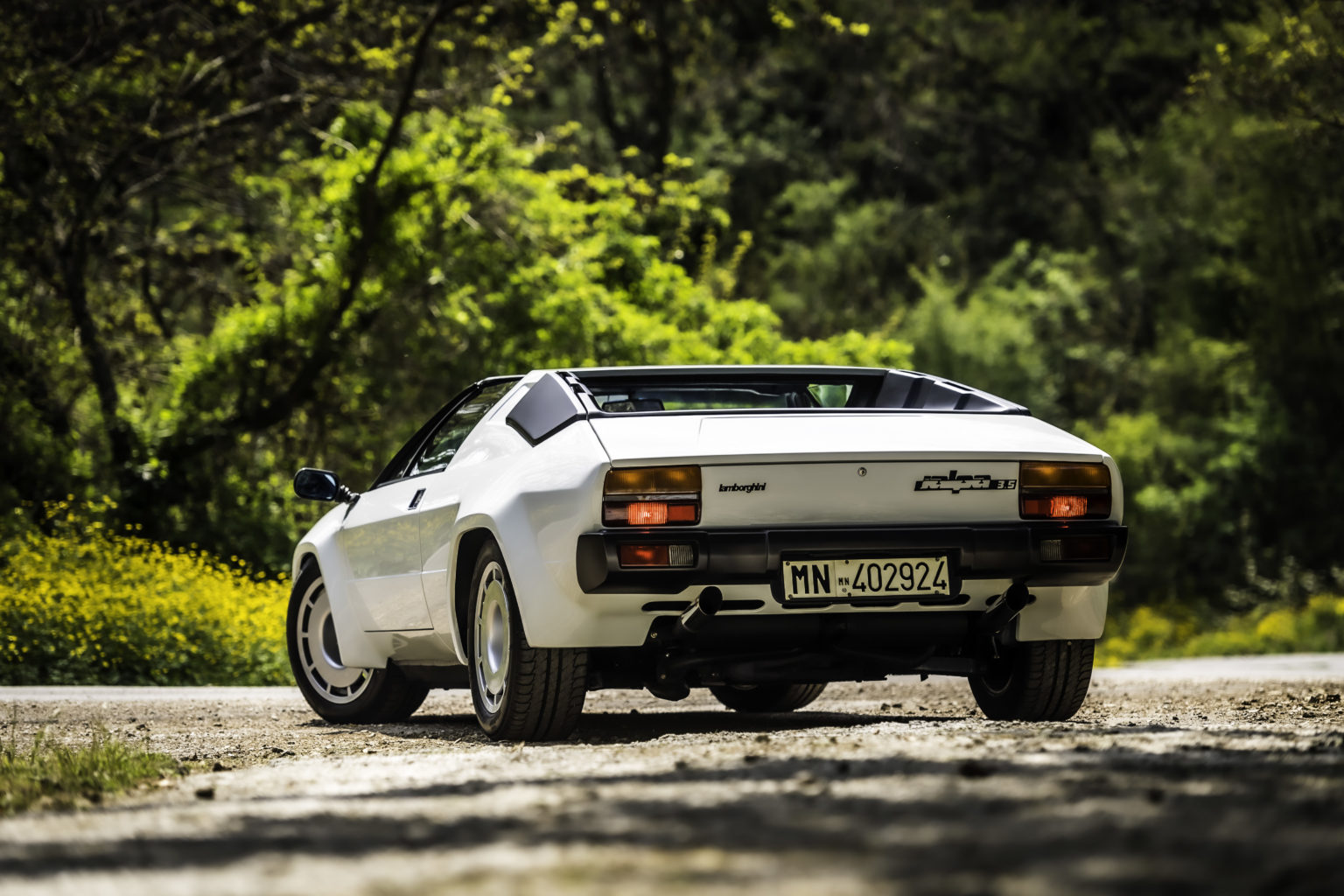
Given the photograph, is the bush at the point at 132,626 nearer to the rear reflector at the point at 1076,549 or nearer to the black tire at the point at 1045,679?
the black tire at the point at 1045,679

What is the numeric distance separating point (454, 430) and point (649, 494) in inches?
81.0

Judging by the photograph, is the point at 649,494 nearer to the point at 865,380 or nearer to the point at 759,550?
the point at 759,550

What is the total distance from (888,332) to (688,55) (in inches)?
349

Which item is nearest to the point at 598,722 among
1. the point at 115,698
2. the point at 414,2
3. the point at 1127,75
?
the point at 115,698

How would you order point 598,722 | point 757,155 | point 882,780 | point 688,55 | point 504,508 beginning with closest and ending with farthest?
point 882,780 < point 504,508 < point 598,722 < point 688,55 < point 757,155

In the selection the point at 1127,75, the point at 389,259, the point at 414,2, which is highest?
the point at 1127,75

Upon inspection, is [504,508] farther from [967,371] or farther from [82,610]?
[967,371]

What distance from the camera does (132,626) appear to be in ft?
39.0

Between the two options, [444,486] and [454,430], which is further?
[454,430]

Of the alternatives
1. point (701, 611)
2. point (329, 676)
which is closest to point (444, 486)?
point (701, 611)

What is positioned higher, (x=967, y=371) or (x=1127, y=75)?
(x=1127, y=75)

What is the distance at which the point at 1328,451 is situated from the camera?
3019 centimetres

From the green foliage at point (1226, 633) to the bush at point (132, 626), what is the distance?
38.3 feet

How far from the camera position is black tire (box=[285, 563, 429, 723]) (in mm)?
8375
